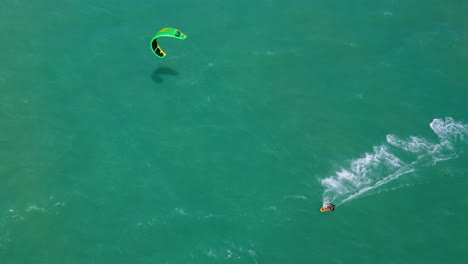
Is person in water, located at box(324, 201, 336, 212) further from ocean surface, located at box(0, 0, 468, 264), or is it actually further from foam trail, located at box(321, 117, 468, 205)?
foam trail, located at box(321, 117, 468, 205)

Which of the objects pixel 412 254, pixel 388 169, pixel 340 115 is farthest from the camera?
pixel 340 115

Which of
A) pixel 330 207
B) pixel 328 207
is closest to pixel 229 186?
pixel 328 207

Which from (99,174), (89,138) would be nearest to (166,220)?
(99,174)

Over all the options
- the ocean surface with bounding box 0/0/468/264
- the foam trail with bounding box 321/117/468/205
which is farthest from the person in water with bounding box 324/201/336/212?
the foam trail with bounding box 321/117/468/205

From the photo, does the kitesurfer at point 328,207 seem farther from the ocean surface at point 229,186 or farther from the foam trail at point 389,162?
the foam trail at point 389,162

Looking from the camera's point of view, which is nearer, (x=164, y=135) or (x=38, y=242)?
(x=38, y=242)

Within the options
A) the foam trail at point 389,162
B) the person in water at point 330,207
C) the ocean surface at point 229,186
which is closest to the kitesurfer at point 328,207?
the person in water at point 330,207

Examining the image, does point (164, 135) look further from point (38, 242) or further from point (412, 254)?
point (412, 254)

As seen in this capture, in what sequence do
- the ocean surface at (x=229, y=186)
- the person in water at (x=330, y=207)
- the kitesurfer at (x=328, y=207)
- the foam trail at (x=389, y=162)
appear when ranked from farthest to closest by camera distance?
the foam trail at (x=389, y=162) < the kitesurfer at (x=328, y=207) < the person in water at (x=330, y=207) < the ocean surface at (x=229, y=186)
